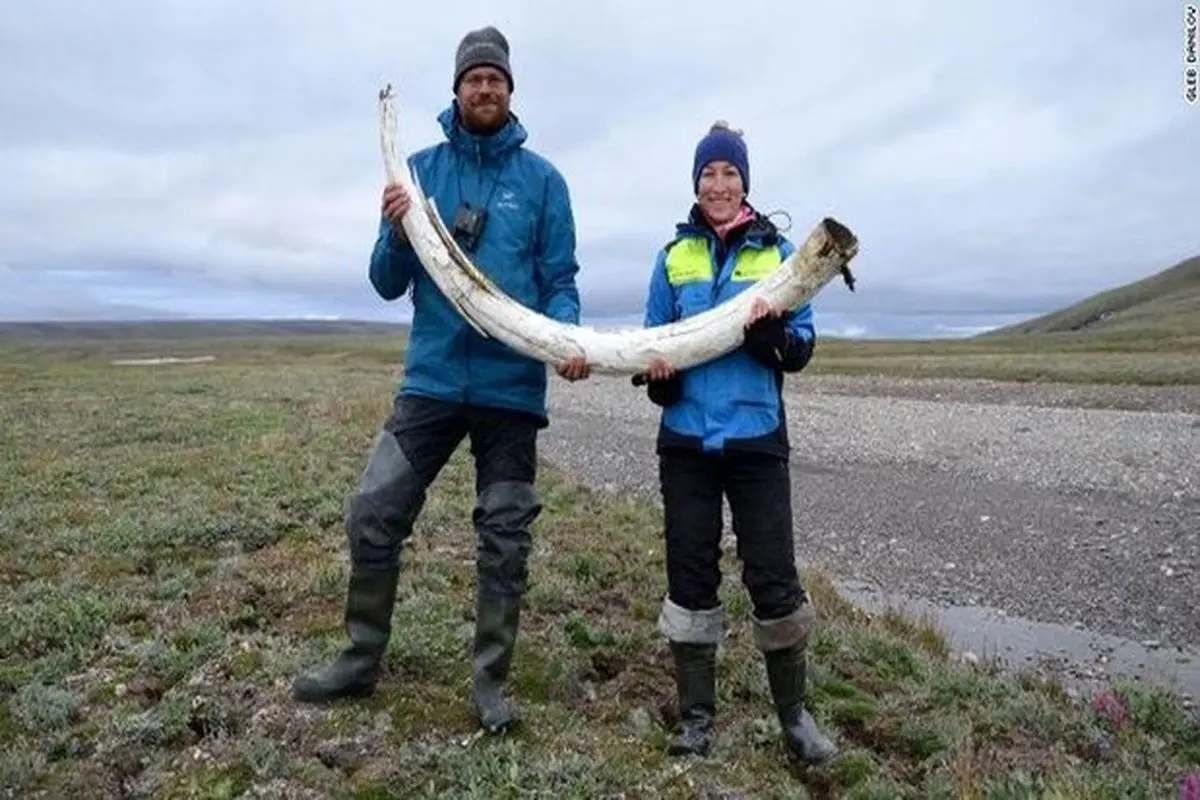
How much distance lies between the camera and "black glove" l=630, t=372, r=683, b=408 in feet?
17.7

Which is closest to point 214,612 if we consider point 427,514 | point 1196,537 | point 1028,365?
point 427,514

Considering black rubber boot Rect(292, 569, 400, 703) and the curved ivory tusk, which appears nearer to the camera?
the curved ivory tusk

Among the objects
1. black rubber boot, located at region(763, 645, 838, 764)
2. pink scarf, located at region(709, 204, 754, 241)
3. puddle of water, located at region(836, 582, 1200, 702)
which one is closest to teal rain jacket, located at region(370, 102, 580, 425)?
pink scarf, located at region(709, 204, 754, 241)

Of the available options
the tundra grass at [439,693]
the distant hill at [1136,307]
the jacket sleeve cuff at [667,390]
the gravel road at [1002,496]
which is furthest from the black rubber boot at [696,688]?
the distant hill at [1136,307]

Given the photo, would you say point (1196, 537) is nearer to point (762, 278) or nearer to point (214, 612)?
point (762, 278)

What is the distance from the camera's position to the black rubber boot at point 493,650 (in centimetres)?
551

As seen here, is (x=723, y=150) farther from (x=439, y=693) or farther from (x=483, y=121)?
(x=439, y=693)

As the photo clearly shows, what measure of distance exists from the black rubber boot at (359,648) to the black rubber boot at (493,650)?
53 cm

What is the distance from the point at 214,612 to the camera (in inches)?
295

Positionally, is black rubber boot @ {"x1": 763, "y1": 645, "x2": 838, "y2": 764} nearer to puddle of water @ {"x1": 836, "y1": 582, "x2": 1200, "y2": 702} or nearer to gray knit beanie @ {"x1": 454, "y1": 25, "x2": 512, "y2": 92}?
gray knit beanie @ {"x1": 454, "y1": 25, "x2": 512, "y2": 92}

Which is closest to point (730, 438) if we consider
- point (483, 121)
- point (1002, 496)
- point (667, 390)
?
point (667, 390)

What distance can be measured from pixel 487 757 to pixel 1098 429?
2494 centimetres

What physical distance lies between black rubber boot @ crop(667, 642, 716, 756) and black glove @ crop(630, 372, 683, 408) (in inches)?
52.8

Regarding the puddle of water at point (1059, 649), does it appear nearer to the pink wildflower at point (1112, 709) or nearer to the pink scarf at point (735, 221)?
the pink wildflower at point (1112, 709)
